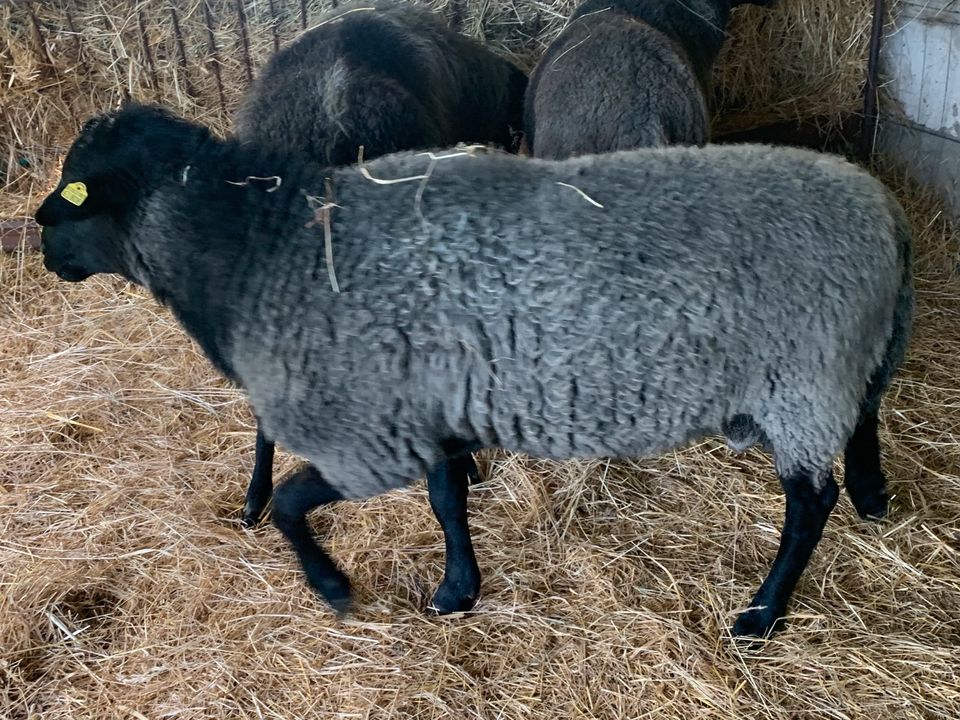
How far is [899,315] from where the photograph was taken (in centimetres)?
231

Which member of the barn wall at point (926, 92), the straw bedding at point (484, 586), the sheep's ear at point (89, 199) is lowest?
the straw bedding at point (484, 586)

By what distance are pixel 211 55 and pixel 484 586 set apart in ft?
10.5

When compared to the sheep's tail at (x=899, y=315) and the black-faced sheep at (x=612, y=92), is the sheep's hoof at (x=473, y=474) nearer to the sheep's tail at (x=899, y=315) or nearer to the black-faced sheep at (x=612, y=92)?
the black-faced sheep at (x=612, y=92)

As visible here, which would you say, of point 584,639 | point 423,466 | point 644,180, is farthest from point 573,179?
point 584,639

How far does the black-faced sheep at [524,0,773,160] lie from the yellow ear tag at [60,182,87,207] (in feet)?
5.88

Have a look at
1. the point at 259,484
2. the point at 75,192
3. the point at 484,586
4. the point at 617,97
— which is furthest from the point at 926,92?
the point at 75,192

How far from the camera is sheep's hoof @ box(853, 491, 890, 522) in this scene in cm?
287

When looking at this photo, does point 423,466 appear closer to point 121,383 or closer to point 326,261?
point 326,261

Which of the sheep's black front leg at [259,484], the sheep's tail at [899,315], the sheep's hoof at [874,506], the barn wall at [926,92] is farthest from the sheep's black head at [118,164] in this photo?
the barn wall at [926,92]

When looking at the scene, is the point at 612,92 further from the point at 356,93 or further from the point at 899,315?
the point at 899,315

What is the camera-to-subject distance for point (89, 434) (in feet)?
12.0

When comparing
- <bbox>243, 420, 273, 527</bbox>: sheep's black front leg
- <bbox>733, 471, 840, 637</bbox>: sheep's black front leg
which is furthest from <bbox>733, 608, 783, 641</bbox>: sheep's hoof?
<bbox>243, 420, 273, 527</bbox>: sheep's black front leg

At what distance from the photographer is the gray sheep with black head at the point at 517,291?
2113 mm

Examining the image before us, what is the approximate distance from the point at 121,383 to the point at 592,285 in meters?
2.64
